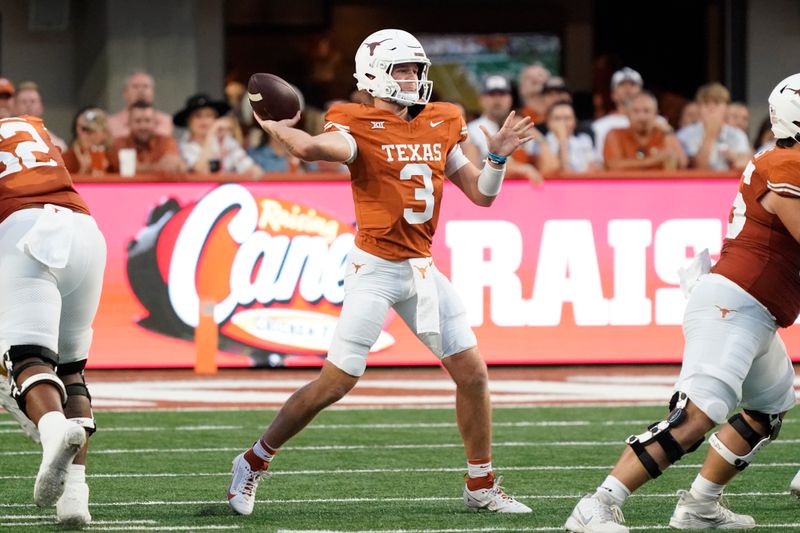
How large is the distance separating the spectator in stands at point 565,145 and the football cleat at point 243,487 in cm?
607

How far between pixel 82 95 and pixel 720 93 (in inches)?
259

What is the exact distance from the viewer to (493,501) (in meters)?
6.35

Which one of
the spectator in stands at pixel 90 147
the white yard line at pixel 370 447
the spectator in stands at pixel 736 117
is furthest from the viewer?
the spectator in stands at pixel 736 117

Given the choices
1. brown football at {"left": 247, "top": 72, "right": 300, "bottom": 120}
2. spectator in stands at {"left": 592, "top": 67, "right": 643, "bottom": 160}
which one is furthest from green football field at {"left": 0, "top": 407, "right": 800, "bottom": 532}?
spectator in stands at {"left": 592, "top": 67, "right": 643, "bottom": 160}

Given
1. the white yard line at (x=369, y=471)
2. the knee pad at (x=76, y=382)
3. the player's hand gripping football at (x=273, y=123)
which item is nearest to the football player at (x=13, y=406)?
the knee pad at (x=76, y=382)

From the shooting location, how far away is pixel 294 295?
37.3 feet

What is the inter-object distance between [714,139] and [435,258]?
8.68 feet

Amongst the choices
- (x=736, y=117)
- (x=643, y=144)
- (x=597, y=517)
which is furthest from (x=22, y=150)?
(x=736, y=117)

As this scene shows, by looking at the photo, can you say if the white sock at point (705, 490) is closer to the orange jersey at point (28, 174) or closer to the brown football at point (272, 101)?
the brown football at point (272, 101)

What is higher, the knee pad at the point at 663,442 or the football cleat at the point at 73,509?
the knee pad at the point at 663,442

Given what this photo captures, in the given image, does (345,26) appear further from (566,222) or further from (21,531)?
(21,531)

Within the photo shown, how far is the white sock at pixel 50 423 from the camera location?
17.9 ft

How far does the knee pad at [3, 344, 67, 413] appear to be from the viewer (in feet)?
18.5

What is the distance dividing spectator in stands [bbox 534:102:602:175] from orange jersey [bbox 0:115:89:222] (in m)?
6.37
